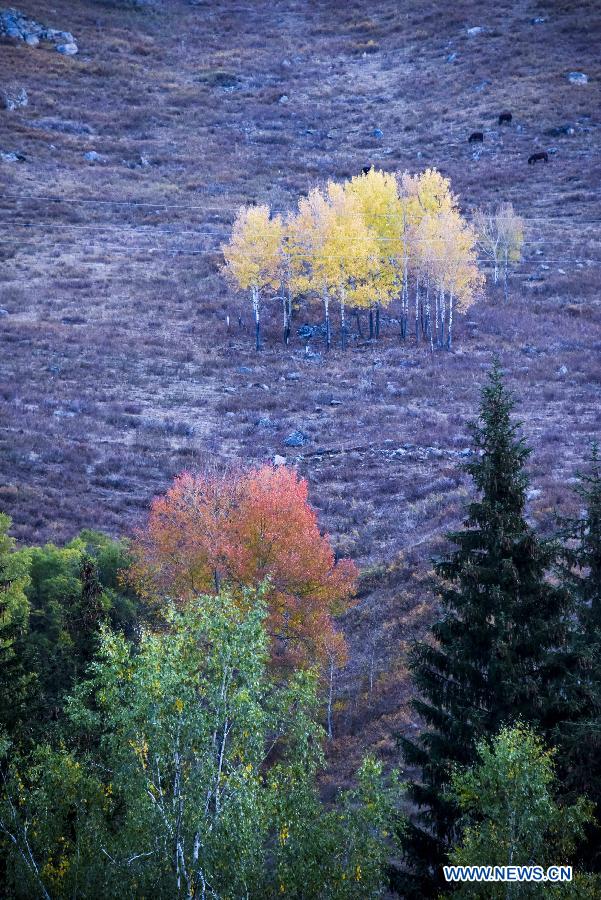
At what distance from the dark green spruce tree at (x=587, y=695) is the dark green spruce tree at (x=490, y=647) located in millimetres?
270

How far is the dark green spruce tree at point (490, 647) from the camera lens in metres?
13.6

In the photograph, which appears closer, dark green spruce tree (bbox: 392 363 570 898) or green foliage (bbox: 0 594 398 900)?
green foliage (bbox: 0 594 398 900)

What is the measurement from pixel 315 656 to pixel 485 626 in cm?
1258

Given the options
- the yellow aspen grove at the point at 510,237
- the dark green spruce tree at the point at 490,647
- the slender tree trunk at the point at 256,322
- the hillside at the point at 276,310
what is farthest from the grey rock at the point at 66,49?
the dark green spruce tree at the point at 490,647

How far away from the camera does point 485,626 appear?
45.4ft

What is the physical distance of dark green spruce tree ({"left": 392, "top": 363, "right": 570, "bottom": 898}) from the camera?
44.5 feet

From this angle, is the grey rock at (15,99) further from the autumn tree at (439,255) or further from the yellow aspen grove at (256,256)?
the autumn tree at (439,255)

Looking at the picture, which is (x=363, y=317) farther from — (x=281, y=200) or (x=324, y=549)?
(x=324, y=549)

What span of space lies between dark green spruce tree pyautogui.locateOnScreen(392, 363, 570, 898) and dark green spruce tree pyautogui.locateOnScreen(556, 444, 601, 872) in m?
0.27

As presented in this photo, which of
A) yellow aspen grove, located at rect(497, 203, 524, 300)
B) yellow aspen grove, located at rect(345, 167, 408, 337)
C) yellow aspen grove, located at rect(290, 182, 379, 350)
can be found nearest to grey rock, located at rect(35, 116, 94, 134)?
yellow aspen grove, located at rect(345, 167, 408, 337)

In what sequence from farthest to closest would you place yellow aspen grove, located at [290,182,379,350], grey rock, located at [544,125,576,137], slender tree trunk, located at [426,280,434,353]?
grey rock, located at [544,125,576,137]
yellow aspen grove, located at [290,182,379,350]
slender tree trunk, located at [426,280,434,353]

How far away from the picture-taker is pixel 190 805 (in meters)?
11.6

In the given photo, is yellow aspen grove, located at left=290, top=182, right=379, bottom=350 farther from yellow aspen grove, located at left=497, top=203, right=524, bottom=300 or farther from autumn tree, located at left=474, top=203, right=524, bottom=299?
yellow aspen grove, located at left=497, top=203, right=524, bottom=300

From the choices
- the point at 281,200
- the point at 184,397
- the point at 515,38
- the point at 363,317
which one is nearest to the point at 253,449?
the point at 184,397
